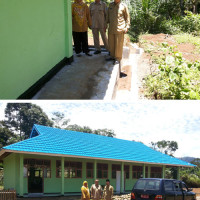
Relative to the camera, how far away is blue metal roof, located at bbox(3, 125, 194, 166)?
12191 millimetres

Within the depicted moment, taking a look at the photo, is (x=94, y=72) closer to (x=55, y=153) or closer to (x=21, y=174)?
(x=55, y=153)

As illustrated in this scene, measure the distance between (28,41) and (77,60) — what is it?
3884 mm

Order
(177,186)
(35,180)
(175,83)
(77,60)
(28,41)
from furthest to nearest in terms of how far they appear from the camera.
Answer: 1. (35,180)
2. (77,60)
3. (175,83)
4. (177,186)
5. (28,41)

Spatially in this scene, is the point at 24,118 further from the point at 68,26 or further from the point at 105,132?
the point at 68,26

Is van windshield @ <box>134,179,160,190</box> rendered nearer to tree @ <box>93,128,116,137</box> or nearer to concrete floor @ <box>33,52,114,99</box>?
concrete floor @ <box>33,52,114,99</box>

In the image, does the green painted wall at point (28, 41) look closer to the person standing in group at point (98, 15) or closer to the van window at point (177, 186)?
the person standing in group at point (98, 15)

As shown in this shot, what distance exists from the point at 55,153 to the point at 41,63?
4.59 meters

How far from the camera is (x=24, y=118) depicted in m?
38.0

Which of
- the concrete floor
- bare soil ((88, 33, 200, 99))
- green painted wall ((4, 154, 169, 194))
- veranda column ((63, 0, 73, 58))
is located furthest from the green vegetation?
green painted wall ((4, 154, 169, 194))

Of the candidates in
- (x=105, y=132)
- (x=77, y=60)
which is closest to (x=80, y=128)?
(x=105, y=132)

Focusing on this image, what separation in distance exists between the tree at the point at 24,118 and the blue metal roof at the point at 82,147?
66.8ft

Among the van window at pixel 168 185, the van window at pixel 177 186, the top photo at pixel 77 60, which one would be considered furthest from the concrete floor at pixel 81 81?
the van window at pixel 177 186

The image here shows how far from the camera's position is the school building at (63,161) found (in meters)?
12.5

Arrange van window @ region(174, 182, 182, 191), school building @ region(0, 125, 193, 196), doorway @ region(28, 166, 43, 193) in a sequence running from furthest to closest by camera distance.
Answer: doorway @ region(28, 166, 43, 193) → school building @ region(0, 125, 193, 196) → van window @ region(174, 182, 182, 191)
